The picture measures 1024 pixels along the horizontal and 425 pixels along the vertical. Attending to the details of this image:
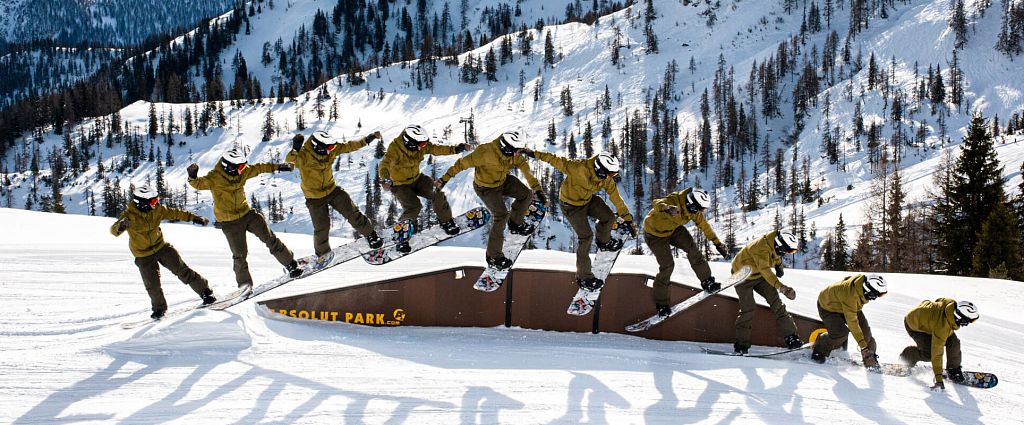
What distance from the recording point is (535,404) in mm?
7762

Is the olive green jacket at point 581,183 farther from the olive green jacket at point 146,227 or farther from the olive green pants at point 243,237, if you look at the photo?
the olive green jacket at point 146,227

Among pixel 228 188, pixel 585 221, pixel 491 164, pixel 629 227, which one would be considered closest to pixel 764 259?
pixel 629 227

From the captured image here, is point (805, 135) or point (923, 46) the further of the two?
point (923, 46)

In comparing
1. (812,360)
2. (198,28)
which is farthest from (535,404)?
(198,28)

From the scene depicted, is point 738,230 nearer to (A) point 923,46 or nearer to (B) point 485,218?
(A) point 923,46

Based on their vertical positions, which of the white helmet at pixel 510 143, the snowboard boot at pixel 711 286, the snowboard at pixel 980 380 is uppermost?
the white helmet at pixel 510 143

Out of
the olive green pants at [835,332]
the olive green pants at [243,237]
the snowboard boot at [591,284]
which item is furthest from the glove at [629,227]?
the olive green pants at [243,237]

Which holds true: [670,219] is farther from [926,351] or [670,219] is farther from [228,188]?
[228,188]

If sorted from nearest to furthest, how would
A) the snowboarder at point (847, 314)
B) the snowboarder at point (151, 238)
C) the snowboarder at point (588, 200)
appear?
the snowboarder at point (151, 238)
the snowboarder at point (847, 314)
the snowboarder at point (588, 200)

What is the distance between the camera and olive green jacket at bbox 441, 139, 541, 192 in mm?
9547

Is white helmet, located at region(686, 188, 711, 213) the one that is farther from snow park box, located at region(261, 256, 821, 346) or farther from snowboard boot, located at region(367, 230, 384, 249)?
snowboard boot, located at region(367, 230, 384, 249)

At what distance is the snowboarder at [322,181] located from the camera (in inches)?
377

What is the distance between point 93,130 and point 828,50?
142 metres

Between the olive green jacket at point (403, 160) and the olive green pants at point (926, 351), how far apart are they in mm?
7111
